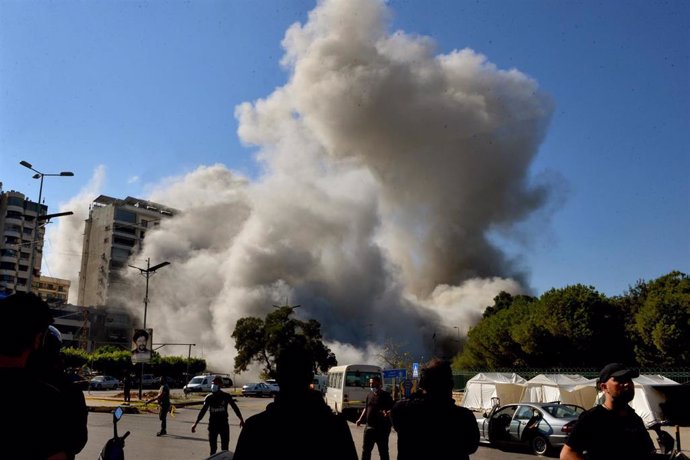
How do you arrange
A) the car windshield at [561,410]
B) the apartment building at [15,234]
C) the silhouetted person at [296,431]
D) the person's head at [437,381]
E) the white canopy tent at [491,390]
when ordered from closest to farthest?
the silhouetted person at [296,431]
the person's head at [437,381]
the car windshield at [561,410]
the white canopy tent at [491,390]
the apartment building at [15,234]

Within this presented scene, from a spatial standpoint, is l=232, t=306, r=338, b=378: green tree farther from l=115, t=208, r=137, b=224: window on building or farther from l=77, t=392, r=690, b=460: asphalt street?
l=115, t=208, r=137, b=224: window on building

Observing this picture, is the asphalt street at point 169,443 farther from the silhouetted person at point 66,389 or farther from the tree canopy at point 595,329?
the tree canopy at point 595,329

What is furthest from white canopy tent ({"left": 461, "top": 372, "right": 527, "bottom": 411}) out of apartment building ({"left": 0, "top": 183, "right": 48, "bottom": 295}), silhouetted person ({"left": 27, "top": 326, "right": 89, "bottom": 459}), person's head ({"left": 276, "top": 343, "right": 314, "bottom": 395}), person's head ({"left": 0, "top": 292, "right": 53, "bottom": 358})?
apartment building ({"left": 0, "top": 183, "right": 48, "bottom": 295})

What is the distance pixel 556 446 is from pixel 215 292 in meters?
92.4

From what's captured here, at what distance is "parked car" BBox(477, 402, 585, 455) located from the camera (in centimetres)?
1412

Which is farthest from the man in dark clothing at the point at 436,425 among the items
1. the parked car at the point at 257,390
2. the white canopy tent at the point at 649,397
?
the parked car at the point at 257,390

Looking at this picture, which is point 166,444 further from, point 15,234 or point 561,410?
point 15,234

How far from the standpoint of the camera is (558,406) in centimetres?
1501

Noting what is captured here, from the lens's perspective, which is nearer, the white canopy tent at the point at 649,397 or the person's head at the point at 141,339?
the white canopy tent at the point at 649,397

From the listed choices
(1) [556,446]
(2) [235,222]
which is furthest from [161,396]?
(2) [235,222]

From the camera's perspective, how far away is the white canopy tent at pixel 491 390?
26.0m

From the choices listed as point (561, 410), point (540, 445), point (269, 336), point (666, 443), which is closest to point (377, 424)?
point (666, 443)

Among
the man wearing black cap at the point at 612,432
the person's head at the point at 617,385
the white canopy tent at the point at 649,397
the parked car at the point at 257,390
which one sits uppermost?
the person's head at the point at 617,385

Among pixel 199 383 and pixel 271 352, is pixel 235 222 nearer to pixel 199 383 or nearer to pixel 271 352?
pixel 271 352
